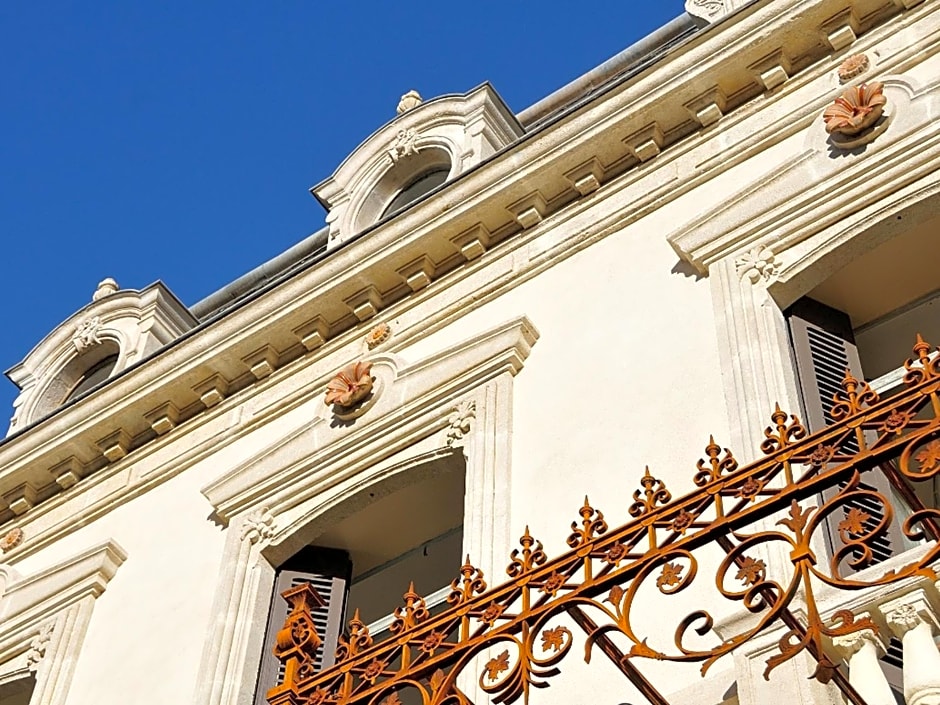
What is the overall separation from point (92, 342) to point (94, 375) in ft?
1.04

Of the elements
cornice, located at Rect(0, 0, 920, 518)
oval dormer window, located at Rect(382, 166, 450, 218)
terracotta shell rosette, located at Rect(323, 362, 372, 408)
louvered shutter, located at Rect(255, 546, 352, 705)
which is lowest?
louvered shutter, located at Rect(255, 546, 352, 705)

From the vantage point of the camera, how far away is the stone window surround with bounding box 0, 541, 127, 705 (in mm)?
10680

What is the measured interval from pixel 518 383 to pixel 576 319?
1.59ft

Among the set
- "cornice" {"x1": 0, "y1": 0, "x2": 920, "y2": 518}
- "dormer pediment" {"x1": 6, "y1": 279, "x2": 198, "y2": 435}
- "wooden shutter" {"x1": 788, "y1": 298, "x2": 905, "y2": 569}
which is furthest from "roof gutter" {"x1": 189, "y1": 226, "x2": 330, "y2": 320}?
"wooden shutter" {"x1": 788, "y1": 298, "x2": 905, "y2": 569}

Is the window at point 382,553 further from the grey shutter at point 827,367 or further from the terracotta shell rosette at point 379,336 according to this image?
the grey shutter at point 827,367

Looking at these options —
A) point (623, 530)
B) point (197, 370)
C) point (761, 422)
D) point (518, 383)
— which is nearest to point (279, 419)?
point (197, 370)

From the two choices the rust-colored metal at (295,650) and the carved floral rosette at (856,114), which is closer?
the rust-colored metal at (295,650)

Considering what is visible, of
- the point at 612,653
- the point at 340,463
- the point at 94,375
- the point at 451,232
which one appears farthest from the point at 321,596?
the point at 94,375

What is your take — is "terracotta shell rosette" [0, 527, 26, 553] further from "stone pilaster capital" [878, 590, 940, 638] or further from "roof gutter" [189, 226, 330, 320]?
"stone pilaster capital" [878, 590, 940, 638]

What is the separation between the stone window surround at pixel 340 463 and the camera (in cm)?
957

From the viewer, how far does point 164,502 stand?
1138 cm

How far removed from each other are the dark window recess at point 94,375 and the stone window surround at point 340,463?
3.26 m

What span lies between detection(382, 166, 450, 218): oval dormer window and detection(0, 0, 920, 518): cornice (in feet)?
4.54

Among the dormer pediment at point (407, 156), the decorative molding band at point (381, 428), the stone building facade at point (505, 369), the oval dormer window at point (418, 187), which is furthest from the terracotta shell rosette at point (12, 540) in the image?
the oval dormer window at point (418, 187)
